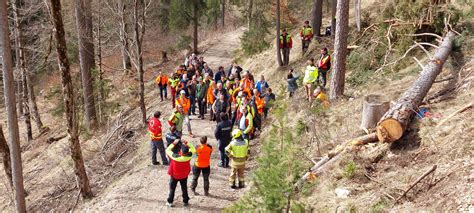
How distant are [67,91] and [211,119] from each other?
6.56 metres

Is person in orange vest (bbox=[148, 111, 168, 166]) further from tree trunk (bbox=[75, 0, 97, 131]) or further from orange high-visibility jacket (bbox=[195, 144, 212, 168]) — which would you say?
tree trunk (bbox=[75, 0, 97, 131])

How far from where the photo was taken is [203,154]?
31.1 feet

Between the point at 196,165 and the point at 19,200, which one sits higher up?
the point at 196,165

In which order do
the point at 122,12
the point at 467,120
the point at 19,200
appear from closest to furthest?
the point at 467,120 < the point at 19,200 < the point at 122,12

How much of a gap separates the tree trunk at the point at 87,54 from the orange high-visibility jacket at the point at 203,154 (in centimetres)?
1029

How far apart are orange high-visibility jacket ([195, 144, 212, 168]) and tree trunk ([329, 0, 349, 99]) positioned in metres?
4.98

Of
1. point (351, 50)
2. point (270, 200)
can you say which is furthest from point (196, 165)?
point (351, 50)

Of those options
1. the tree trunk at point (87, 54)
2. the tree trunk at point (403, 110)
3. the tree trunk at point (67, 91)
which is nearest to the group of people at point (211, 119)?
the tree trunk at point (67, 91)

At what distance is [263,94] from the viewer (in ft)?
47.3

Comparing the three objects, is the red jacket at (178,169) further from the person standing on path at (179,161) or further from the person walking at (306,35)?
the person walking at (306,35)

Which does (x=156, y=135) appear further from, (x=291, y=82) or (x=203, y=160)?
(x=291, y=82)

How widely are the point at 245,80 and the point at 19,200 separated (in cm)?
782

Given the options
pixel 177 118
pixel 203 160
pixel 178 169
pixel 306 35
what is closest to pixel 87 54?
pixel 177 118

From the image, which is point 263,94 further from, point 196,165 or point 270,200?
point 270,200
